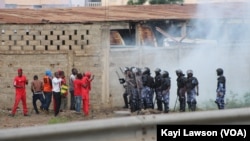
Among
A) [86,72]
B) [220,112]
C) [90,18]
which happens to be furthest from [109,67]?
[220,112]

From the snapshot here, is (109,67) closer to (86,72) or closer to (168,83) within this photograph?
(86,72)

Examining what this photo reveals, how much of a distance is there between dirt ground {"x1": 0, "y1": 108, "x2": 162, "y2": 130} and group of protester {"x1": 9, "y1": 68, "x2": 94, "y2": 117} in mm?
188

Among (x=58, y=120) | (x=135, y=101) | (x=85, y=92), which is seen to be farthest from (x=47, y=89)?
(x=135, y=101)

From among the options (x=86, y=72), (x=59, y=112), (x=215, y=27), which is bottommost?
(x=59, y=112)

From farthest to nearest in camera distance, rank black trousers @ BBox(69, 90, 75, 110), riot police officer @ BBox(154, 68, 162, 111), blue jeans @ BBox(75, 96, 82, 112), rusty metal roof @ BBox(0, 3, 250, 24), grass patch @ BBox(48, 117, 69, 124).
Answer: rusty metal roof @ BBox(0, 3, 250, 24)
black trousers @ BBox(69, 90, 75, 110)
blue jeans @ BBox(75, 96, 82, 112)
riot police officer @ BBox(154, 68, 162, 111)
grass patch @ BBox(48, 117, 69, 124)

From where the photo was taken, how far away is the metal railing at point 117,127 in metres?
3.81

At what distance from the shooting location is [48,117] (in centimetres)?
1595

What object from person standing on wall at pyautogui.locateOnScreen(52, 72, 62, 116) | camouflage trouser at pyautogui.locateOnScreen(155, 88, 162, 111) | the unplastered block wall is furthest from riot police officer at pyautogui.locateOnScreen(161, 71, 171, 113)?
person standing on wall at pyautogui.locateOnScreen(52, 72, 62, 116)

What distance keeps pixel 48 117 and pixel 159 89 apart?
310 cm

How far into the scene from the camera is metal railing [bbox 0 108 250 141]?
12.5 feet

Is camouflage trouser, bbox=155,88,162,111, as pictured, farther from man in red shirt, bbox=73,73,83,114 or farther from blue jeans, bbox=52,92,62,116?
blue jeans, bbox=52,92,62,116

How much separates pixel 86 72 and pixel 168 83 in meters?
3.04

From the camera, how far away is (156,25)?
18.4m

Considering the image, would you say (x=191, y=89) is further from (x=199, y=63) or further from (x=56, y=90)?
(x=56, y=90)
